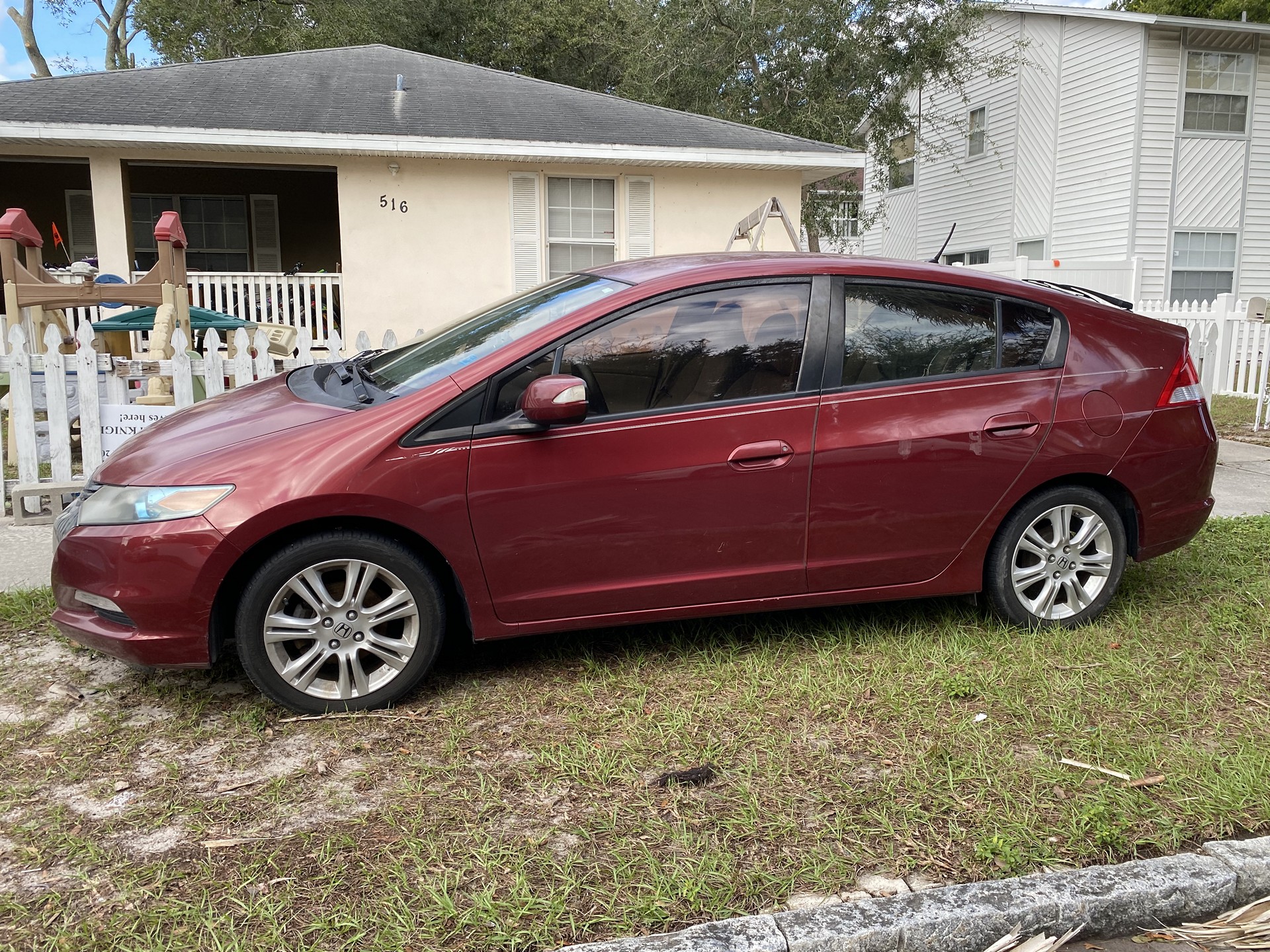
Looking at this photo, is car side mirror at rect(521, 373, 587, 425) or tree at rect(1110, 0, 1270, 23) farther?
tree at rect(1110, 0, 1270, 23)

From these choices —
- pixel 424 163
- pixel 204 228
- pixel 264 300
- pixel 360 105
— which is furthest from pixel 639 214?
pixel 204 228

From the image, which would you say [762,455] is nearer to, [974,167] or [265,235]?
[265,235]

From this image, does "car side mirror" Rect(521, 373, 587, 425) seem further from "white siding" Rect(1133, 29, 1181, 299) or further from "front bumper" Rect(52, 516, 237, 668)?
"white siding" Rect(1133, 29, 1181, 299)

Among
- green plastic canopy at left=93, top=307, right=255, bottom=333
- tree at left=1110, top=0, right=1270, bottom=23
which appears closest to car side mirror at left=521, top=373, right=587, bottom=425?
green plastic canopy at left=93, top=307, right=255, bottom=333

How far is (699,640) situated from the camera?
4.13 meters

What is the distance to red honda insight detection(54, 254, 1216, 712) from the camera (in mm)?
3293

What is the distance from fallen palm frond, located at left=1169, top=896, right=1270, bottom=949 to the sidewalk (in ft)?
14.5

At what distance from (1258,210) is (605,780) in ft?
69.9

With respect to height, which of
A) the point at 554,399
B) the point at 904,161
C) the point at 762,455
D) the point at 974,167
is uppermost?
the point at 904,161

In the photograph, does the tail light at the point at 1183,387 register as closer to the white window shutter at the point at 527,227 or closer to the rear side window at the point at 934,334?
the rear side window at the point at 934,334

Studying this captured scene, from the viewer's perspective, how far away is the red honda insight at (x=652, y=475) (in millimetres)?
3293

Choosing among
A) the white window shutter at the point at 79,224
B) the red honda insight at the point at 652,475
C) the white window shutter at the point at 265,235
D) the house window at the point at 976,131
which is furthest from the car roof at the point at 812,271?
the house window at the point at 976,131

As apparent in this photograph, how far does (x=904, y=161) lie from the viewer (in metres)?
24.4

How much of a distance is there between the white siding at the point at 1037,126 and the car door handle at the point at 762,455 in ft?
63.1
